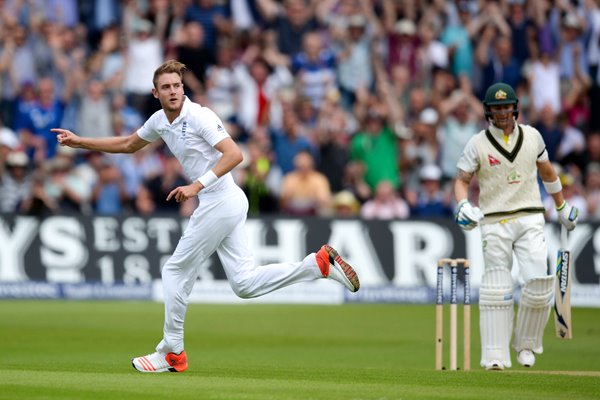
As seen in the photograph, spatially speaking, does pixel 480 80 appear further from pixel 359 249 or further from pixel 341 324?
pixel 341 324

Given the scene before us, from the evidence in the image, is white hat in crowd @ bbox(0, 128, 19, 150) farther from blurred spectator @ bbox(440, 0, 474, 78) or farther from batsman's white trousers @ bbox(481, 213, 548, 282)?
batsman's white trousers @ bbox(481, 213, 548, 282)

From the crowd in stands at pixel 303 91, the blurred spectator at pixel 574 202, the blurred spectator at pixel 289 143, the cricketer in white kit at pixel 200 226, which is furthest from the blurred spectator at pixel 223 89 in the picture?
the cricketer in white kit at pixel 200 226

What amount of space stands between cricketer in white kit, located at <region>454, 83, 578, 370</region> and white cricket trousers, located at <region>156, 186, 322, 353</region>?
1854mm

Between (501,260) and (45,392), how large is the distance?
4.56 metres

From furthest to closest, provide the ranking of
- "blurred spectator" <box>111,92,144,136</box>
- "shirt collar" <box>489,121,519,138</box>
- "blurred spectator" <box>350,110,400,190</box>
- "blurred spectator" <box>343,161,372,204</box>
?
"blurred spectator" <box>111,92,144,136</box> → "blurred spectator" <box>350,110,400,190</box> → "blurred spectator" <box>343,161,372,204</box> → "shirt collar" <box>489,121,519,138</box>

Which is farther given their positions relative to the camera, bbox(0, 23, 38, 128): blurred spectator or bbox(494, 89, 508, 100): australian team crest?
bbox(0, 23, 38, 128): blurred spectator

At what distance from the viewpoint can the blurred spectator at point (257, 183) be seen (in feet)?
66.0

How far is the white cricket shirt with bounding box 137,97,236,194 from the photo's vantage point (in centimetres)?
1042

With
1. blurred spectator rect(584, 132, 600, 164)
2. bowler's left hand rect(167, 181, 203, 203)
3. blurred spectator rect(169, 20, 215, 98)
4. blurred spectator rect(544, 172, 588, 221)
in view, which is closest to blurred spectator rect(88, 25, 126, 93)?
blurred spectator rect(169, 20, 215, 98)

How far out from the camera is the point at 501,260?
1183 cm

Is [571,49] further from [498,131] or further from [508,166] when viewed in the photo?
[508,166]

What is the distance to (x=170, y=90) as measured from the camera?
10.5 meters

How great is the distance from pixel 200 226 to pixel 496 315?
296 centimetres

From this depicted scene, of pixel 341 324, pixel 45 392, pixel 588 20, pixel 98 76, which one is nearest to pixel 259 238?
pixel 341 324
